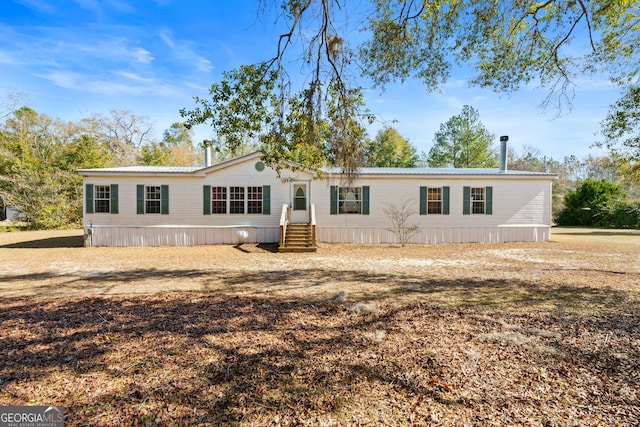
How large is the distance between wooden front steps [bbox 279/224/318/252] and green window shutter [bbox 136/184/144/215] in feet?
21.6

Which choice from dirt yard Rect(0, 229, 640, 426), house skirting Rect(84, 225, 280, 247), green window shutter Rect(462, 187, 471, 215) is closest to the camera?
dirt yard Rect(0, 229, 640, 426)

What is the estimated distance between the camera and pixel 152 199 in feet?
46.3

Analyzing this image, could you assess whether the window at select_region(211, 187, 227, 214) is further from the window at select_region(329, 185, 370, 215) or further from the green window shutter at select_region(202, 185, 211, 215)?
the window at select_region(329, 185, 370, 215)

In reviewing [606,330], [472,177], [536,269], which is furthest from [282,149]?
[472,177]

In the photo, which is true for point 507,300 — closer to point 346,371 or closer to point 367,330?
point 367,330

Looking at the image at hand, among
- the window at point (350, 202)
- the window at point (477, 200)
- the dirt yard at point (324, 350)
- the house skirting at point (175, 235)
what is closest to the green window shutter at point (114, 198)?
the house skirting at point (175, 235)

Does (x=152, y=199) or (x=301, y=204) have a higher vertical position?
(x=152, y=199)

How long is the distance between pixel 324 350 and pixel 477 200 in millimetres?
13893

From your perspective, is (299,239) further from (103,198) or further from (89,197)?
(89,197)

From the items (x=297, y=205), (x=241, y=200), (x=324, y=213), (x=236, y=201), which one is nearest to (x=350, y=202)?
(x=324, y=213)

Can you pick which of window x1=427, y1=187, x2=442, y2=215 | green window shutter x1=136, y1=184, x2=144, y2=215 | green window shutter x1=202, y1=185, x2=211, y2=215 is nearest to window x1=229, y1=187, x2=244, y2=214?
green window shutter x1=202, y1=185, x2=211, y2=215

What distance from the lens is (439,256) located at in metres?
11.4

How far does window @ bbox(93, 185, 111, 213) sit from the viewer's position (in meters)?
13.8

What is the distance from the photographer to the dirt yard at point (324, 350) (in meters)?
2.61
